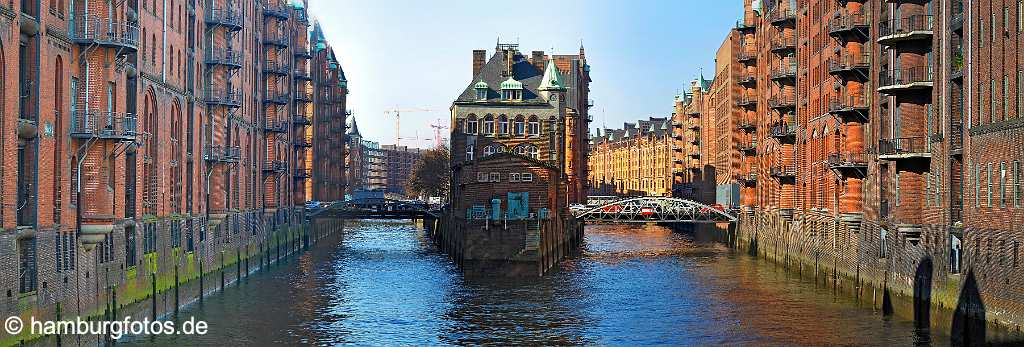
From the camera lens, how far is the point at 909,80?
181ft

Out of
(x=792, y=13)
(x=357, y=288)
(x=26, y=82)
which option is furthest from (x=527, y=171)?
(x=26, y=82)

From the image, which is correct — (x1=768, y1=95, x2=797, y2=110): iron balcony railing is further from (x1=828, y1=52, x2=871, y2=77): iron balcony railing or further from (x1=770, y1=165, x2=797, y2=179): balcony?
(x1=828, y1=52, x2=871, y2=77): iron balcony railing

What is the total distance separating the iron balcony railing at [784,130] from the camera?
90000 millimetres

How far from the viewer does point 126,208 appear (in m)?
52.5

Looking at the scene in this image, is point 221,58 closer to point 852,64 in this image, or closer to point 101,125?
point 101,125

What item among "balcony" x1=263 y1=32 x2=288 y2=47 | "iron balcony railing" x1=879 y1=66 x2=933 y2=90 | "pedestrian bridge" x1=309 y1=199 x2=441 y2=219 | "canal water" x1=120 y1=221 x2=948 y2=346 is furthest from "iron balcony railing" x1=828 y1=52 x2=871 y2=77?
"pedestrian bridge" x1=309 y1=199 x2=441 y2=219

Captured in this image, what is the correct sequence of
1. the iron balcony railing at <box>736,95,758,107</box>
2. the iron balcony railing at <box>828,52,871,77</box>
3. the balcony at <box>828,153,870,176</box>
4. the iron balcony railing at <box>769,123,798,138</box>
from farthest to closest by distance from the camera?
the iron balcony railing at <box>736,95,758,107</box> → the iron balcony railing at <box>769,123,798,138</box> → the iron balcony railing at <box>828,52,871,77</box> → the balcony at <box>828,153,870,176</box>

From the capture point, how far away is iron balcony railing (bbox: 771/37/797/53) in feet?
309

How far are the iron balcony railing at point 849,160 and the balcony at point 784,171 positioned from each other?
63.5 feet

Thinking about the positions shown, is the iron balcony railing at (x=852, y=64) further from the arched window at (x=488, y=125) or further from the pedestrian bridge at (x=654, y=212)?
the arched window at (x=488, y=125)

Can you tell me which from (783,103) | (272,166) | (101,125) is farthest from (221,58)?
(783,103)

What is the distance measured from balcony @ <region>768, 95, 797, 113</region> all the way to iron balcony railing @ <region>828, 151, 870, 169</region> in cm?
2283

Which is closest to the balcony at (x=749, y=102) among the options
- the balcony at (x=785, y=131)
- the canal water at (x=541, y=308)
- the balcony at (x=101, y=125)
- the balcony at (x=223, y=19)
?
the balcony at (x=785, y=131)

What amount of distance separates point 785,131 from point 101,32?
190ft
